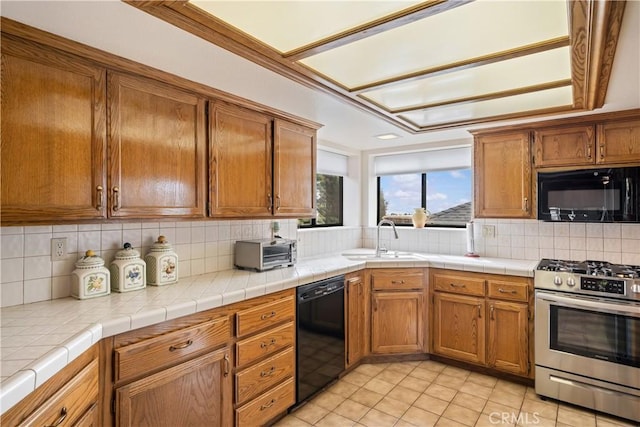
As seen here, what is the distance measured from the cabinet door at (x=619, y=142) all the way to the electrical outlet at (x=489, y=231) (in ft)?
3.38

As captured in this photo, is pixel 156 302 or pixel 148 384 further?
pixel 156 302

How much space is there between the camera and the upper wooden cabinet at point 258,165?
2.29 metres

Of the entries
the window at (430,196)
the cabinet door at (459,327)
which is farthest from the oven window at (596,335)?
the window at (430,196)

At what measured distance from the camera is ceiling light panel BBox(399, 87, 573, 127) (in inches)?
93.7

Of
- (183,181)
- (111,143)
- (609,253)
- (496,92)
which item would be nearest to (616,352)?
(609,253)

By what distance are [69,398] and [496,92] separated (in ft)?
9.07

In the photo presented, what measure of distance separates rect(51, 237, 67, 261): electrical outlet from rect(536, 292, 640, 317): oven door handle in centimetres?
317

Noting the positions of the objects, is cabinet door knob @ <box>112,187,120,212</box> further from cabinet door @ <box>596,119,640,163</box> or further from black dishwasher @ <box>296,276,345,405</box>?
cabinet door @ <box>596,119,640,163</box>

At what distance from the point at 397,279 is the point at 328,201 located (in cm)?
134

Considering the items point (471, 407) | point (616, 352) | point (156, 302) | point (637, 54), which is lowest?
point (471, 407)

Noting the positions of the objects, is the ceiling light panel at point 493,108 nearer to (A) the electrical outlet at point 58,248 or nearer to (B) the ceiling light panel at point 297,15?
(B) the ceiling light panel at point 297,15

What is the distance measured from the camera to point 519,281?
278 centimetres

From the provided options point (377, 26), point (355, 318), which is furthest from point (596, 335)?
point (377, 26)

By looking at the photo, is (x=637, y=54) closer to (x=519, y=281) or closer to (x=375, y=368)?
(x=519, y=281)
